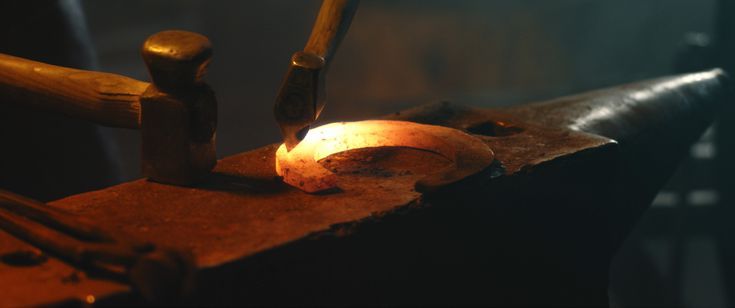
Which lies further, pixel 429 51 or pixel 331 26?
pixel 429 51

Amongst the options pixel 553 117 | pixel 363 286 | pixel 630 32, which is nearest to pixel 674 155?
pixel 553 117

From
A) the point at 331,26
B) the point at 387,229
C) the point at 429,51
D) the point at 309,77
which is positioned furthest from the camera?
the point at 429,51

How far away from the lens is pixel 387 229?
1662mm

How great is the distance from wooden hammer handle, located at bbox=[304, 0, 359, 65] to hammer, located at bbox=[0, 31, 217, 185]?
314 millimetres

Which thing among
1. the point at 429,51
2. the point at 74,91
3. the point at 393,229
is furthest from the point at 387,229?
the point at 429,51

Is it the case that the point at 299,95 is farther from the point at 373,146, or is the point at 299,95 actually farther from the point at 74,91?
the point at 74,91

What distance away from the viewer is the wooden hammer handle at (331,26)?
1967mm

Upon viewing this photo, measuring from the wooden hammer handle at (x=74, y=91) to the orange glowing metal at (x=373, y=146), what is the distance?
37 centimetres

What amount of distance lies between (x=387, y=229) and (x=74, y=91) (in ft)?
2.66

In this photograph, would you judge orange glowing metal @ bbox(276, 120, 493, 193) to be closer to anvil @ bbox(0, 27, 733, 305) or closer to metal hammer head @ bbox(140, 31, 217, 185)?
anvil @ bbox(0, 27, 733, 305)

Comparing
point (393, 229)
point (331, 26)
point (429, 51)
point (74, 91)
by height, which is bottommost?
point (429, 51)

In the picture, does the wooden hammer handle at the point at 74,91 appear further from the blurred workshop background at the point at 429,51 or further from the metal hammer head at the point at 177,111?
the blurred workshop background at the point at 429,51

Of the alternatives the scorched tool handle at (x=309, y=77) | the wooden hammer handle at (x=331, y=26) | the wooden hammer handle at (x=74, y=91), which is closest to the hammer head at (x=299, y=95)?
the scorched tool handle at (x=309, y=77)

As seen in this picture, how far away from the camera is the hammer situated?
171cm
